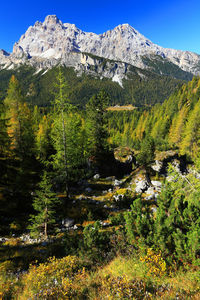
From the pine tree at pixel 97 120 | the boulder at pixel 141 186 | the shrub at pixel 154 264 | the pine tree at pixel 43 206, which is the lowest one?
the boulder at pixel 141 186

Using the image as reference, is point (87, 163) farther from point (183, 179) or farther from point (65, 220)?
point (183, 179)

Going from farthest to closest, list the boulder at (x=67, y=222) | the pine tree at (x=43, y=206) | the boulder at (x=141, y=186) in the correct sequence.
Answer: the boulder at (x=141, y=186), the boulder at (x=67, y=222), the pine tree at (x=43, y=206)

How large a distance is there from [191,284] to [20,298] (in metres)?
6.14

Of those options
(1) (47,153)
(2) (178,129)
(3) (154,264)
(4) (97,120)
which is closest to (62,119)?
(4) (97,120)

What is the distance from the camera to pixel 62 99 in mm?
16109

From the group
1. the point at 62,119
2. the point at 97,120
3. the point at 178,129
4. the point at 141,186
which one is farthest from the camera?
the point at 178,129

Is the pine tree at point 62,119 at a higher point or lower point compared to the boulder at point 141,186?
higher

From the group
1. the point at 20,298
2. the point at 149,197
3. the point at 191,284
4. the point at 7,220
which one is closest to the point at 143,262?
the point at 191,284

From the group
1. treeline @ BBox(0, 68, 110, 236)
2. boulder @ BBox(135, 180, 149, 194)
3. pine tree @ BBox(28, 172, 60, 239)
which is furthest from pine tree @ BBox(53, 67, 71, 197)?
boulder @ BBox(135, 180, 149, 194)

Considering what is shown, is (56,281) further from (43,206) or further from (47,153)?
(47,153)

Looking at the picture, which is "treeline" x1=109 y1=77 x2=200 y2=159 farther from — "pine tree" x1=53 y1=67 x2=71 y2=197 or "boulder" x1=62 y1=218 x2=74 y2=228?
"boulder" x1=62 y1=218 x2=74 y2=228

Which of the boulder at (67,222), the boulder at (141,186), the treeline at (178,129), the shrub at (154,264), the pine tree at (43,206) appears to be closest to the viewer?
the shrub at (154,264)

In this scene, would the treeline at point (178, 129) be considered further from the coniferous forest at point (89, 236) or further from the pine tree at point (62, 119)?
the pine tree at point (62, 119)

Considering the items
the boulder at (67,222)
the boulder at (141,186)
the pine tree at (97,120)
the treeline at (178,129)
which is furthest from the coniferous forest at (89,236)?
the treeline at (178,129)
